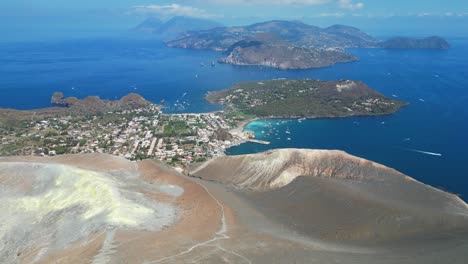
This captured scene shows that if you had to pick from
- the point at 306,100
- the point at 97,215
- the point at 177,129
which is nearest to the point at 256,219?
the point at 97,215

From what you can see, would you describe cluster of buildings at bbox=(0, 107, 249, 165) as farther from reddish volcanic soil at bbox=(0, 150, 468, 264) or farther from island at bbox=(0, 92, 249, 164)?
reddish volcanic soil at bbox=(0, 150, 468, 264)

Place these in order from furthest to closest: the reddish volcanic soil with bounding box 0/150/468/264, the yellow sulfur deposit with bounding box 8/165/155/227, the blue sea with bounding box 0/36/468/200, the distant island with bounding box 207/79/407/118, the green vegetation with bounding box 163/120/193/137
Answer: the distant island with bounding box 207/79/407/118, the green vegetation with bounding box 163/120/193/137, the blue sea with bounding box 0/36/468/200, the yellow sulfur deposit with bounding box 8/165/155/227, the reddish volcanic soil with bounding box 0/150/468/264

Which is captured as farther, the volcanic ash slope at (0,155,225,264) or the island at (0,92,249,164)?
the island at (0,92,249,164)

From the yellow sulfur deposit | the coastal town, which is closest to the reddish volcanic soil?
the yellow sulfur deposit

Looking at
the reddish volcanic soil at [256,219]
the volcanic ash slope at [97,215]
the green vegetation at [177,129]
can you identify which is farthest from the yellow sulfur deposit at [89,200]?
the green vegetation at [177,129]

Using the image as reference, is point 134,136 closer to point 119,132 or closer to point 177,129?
point 119,132

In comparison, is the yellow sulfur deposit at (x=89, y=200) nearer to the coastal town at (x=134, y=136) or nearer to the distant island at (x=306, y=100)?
the coastal town at (x=134, y=136)

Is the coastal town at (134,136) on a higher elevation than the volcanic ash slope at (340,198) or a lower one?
lower
